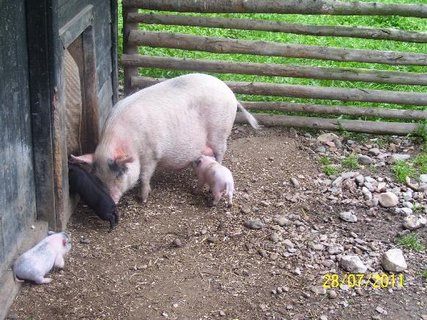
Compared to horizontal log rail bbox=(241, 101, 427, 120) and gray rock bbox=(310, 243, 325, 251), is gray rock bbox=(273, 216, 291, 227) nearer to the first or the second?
gray rock bbox=(310, 243, 325, 251)

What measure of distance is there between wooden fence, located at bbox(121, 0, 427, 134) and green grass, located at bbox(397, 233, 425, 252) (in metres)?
2.25

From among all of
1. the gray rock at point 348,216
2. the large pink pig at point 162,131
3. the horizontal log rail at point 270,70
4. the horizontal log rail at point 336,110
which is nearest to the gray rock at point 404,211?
the gray rock at point 348,216

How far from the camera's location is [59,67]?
5215 mm

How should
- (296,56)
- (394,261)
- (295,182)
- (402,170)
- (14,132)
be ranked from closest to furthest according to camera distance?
(14,132)
(394,261)
(295,182)
(402,170)
(296,56)

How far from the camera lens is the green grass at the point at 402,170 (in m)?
6.89

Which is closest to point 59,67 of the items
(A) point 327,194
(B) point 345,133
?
(A) point 327,194

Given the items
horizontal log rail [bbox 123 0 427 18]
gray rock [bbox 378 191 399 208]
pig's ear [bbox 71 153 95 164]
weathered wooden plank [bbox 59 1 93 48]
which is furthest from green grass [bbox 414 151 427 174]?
weathered wooden plank [bbox 59 1 93 48]

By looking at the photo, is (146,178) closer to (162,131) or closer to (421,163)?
(162,131)

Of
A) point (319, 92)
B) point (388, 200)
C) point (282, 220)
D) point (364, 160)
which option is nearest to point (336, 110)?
point (319, 92)

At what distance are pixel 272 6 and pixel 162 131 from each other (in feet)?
6.81

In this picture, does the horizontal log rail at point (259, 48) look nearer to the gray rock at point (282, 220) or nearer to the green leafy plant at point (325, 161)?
the green leafy plant at point (325, 161)

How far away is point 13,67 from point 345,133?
13.6 ft

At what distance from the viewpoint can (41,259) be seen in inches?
195
